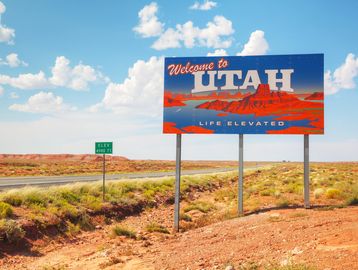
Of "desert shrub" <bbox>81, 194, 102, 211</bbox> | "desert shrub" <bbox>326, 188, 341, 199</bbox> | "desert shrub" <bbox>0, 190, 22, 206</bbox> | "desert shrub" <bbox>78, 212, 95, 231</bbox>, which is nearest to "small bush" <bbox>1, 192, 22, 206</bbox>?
A: "desert shrub" <bbox>0, 190, 22, 206</bbox>

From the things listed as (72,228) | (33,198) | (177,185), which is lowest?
(72,228)

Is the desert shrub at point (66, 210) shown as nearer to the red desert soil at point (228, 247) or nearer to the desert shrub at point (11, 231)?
the red desert soil at point (228, 247)

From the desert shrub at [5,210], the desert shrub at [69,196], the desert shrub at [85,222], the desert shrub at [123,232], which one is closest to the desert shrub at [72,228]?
the desert shrub at [85,222]

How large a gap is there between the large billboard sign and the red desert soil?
3641 mm

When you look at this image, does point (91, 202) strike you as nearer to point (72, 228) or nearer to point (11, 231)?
point (72, 228)

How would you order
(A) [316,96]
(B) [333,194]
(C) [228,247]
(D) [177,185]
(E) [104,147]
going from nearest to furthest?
(C) [228,247]
(A) [316,96]
(D) [177,185]
(E) [104,147]
(B) [333,194]

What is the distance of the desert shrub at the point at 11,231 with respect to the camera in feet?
42.0

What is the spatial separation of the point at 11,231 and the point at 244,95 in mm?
9802

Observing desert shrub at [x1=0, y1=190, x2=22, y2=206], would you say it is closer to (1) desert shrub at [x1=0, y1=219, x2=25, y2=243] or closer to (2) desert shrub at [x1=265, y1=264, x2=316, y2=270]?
(1) desert shrub at [x1=0, y1=219, x2=25, y2=243]

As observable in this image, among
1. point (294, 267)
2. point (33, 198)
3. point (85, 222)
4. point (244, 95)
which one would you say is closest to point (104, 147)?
point (33, 198)

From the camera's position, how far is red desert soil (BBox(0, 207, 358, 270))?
8328 millimetres

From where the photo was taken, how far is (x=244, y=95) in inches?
615

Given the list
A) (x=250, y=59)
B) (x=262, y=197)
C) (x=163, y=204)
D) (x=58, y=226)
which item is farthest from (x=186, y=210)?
(x=250, y=59)

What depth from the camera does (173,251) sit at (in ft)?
36.2
